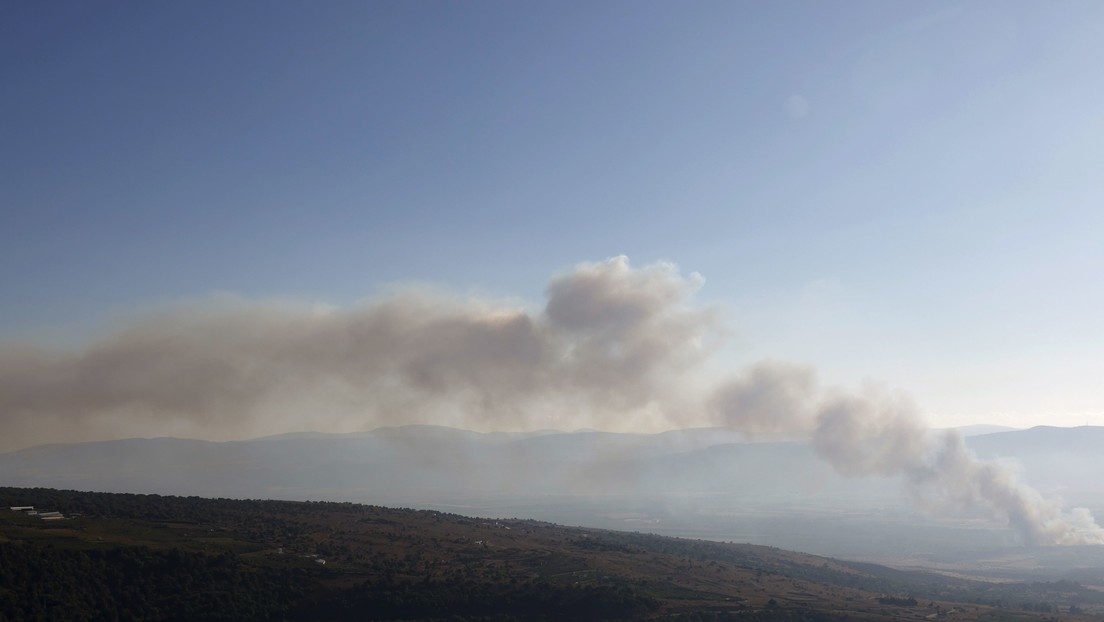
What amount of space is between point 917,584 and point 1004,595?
56.3 ft

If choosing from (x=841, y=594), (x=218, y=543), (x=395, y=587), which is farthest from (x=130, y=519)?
(x=841, y=594)

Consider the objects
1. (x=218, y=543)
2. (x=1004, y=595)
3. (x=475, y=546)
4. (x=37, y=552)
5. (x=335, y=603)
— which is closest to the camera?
(x=37, y=552)

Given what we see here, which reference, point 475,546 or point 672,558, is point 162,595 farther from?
point 672,558

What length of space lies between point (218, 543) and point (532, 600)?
1824 inches

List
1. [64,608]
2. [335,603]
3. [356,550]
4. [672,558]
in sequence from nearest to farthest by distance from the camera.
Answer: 1. [64,608]
2. [335,603]
3. [356,550]
4. [672,558]

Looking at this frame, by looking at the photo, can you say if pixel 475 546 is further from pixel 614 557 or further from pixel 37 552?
pixel 37 552

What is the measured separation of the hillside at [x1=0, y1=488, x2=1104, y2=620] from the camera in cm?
→ 9550

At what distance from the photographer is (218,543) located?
11606cm

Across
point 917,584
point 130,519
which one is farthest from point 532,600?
point 917,584

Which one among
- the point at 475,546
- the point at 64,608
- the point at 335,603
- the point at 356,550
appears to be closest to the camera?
the point at 64,608

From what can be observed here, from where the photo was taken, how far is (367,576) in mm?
109812

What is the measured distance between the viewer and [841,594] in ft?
434

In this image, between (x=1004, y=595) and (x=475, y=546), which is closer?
(x=475, y=546)

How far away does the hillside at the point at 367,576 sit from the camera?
313ft
